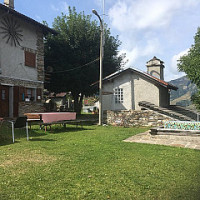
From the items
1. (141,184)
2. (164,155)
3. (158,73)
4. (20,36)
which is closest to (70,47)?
(20,36)

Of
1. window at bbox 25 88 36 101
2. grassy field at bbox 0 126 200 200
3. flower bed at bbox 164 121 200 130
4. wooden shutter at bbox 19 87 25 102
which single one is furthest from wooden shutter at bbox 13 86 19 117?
flower bed at bbox 164 121 200 130

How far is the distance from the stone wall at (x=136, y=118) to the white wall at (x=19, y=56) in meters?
6.81

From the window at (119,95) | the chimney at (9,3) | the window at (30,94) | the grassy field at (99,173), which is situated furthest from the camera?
the window at (119,95)

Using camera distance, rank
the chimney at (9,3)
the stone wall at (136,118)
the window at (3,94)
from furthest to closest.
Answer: the chimney at (9,3), the window at (3,94), the stone wall at (136,118)

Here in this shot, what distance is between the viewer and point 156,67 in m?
20.3

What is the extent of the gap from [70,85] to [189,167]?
16.8m

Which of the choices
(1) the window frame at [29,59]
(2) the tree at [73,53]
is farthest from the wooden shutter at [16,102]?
(2) the tree at [73,53]

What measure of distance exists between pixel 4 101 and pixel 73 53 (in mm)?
8789

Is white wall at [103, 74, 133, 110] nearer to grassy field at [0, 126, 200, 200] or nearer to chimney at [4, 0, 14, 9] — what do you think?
chimney at [4, 0, 14, 9]

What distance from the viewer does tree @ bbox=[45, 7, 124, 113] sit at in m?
Result: 19.8

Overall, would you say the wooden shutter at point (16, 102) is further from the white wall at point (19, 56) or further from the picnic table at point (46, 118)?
the picnic table at point (46, 118)

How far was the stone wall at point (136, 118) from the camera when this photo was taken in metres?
13.3

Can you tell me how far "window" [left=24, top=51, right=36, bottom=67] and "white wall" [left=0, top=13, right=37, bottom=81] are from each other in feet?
0.86

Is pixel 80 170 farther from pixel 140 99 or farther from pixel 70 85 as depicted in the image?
pixel 70 85
